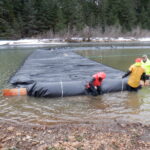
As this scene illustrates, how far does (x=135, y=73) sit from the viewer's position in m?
8.41

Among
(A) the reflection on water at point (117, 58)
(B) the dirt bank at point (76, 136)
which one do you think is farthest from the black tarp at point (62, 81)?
(A) the reflection on water at point (117, 58)

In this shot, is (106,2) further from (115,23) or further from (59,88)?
(59,88)

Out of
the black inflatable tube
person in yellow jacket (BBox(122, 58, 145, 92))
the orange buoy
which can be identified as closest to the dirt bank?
the black inflatable tube

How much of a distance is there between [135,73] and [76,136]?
14.6 ft

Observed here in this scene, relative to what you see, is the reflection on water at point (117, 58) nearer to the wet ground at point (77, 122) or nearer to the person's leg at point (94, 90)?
the person's leg at point (94, 90)

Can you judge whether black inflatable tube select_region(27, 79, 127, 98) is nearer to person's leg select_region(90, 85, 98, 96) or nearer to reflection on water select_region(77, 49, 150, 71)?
person's leg select_region(90, 85, 98, 96)

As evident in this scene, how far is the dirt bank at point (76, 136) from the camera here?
4348 mm

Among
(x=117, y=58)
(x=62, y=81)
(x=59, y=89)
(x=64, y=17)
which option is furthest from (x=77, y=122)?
(x=64, y=17)

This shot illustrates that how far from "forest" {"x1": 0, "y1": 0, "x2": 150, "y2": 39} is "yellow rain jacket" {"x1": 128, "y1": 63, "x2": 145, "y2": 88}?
39631 mm

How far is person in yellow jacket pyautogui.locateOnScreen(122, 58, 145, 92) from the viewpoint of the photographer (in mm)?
8375

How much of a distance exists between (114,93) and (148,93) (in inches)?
52.3

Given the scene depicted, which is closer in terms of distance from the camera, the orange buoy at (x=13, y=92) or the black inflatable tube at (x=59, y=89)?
the black inflatable tube at (x=59, y=89)

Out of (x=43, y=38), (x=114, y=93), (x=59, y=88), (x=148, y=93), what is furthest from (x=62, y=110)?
(x=43, y=38)

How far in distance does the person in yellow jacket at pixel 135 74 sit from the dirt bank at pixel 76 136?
10.3 ft
